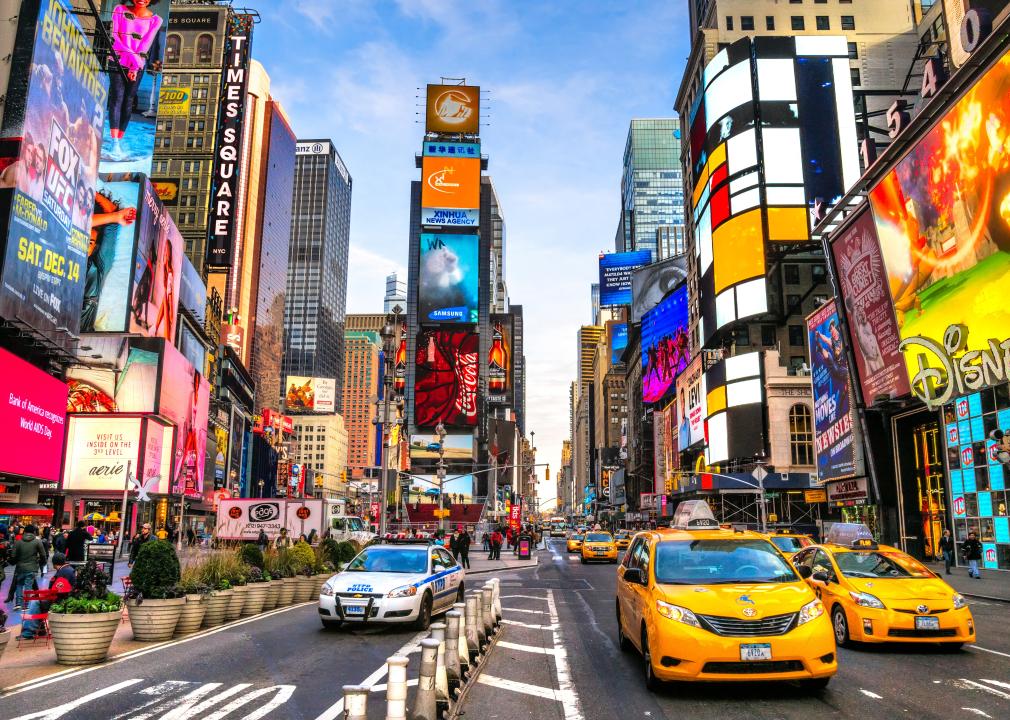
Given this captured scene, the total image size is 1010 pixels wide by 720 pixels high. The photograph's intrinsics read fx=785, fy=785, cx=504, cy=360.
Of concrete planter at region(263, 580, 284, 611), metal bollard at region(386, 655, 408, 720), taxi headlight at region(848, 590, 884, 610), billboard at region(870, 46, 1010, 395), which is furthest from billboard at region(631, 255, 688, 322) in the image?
metal bollard at region(386, 655, 408, 720)

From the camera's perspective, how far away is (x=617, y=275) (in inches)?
6501

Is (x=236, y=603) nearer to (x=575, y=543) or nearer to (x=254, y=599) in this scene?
(x=254, y=599)

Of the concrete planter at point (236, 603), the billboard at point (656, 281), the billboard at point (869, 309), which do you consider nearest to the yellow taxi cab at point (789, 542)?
the concrete planter at point (236, 603)

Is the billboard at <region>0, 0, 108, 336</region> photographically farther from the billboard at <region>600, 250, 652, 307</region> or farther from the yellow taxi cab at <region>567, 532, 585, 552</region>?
Result: the billboard at <region>600, 250, 652, 307</region>

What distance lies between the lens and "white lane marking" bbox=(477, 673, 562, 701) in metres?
8.80

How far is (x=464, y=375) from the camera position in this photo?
413ft

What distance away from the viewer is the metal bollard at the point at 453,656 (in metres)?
8.73

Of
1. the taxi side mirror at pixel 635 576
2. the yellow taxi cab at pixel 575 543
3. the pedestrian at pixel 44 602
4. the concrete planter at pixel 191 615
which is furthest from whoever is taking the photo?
the yellow taxi cab at pixel 575 543

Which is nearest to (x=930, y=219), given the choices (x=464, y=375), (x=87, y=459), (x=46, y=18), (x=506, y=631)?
(x=506, y=631)

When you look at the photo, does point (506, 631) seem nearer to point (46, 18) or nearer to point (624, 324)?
point (46, 18)

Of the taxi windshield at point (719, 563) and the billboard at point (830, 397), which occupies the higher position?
the billboard at point (830, 397)

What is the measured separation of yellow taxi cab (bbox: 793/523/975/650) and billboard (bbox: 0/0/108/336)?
33.4m

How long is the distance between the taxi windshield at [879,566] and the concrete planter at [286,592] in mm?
11783

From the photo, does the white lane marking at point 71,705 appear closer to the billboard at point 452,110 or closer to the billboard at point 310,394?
the billboard at point 452,110
